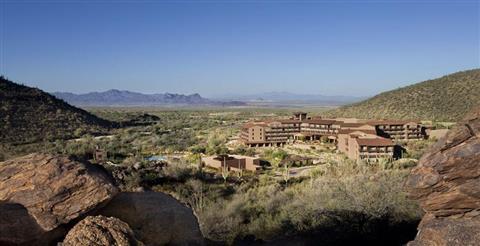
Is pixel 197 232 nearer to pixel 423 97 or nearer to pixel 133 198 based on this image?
pixel 133 198

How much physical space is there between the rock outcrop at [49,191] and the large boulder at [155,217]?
1.66 feet

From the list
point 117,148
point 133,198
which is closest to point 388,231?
point 133,198

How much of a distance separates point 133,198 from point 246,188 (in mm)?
17933

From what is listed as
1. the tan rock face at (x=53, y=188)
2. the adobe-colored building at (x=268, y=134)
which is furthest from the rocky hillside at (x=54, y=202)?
the adobe-colored building at (x=268, y=134)

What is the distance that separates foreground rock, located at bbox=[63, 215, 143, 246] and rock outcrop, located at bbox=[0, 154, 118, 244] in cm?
120

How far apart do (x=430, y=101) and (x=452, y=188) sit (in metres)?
75.1

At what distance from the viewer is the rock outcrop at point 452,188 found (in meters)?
A: 8.56

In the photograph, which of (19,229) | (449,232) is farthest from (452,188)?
(19,229)

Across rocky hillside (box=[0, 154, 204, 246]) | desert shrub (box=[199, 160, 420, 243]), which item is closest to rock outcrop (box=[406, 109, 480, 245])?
rocky hillside (box=[0, 154, 204, 246])

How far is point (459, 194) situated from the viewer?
8773 mm

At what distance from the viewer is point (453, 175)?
8.88 m

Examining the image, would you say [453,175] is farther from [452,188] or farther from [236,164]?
[236,164]

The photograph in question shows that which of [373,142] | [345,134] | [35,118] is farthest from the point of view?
[35,118]

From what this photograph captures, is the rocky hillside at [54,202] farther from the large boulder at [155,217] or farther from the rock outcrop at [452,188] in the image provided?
the rock outcrop at [452,188]
